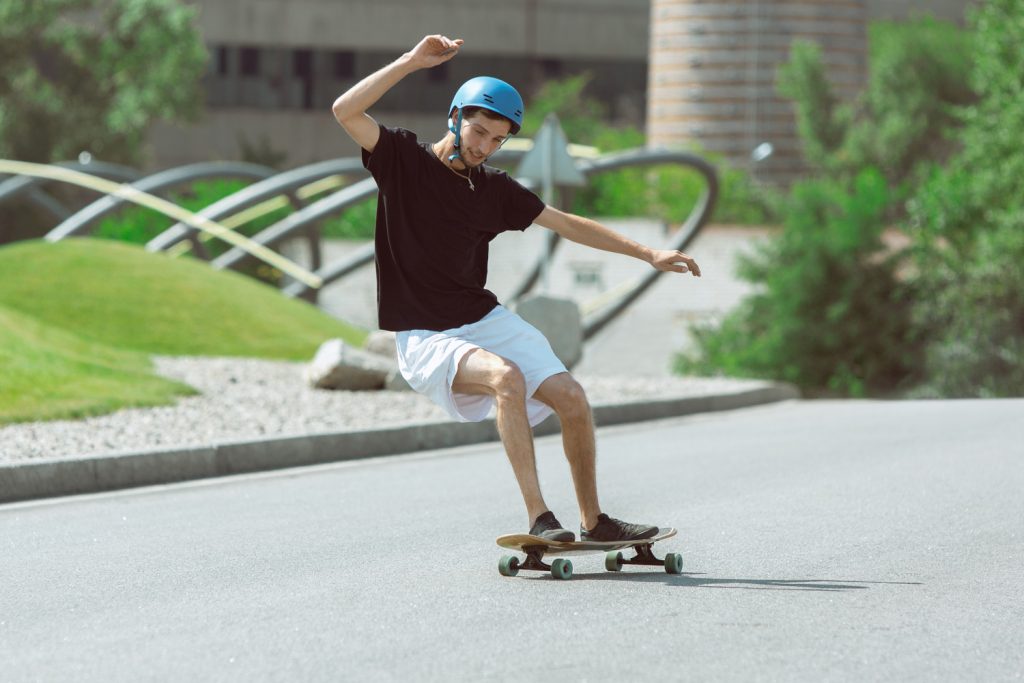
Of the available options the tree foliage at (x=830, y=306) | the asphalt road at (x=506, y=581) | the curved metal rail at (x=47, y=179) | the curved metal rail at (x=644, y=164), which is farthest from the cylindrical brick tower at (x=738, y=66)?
the asphalt road at (x=506, y=581)

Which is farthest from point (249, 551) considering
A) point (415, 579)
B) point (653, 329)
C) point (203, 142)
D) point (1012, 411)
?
point (203, 142)

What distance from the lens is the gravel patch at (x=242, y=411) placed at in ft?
39.5

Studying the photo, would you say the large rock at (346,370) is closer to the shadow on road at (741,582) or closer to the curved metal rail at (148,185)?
the shadow on road at (741,582)

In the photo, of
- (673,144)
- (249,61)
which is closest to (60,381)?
(673,144)

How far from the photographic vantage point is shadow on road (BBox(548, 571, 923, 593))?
23.2ft

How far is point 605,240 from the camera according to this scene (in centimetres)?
752

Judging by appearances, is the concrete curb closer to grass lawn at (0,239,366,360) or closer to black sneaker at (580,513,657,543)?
black sneaker at (580,513,657,543)

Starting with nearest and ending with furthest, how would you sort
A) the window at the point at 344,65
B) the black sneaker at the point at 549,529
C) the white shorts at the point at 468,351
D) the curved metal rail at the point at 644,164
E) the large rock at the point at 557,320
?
the black sneaker at the point at 549,529 < the white shorts at the point at 468,351 < the large rock at the point at 557,320 < the curved metal rail at the point at 644,164 < the window at the point at 344,65

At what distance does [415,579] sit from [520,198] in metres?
1.58

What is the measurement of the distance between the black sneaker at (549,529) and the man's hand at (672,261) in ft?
3.55

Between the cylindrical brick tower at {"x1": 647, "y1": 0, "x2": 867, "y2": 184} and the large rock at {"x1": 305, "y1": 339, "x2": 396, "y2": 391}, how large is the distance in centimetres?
2696

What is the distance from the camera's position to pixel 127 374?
53.2 ft

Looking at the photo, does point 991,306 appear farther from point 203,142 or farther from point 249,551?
point 203,142

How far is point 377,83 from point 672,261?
4.50 ft
